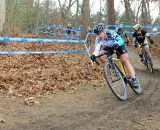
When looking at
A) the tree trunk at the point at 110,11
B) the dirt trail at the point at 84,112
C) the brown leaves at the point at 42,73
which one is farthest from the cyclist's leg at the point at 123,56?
the tree trunk at the point at 110,11

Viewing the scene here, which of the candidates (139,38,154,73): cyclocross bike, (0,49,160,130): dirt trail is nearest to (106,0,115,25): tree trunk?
(139,38,154,73): cyclocross bike

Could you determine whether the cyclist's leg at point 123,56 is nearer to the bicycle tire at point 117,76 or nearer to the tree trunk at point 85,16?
the bicycle tire at point 117,76

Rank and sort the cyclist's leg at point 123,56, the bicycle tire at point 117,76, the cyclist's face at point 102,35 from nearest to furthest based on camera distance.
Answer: the bicycle tire at point 117,76 → the cyclist's face at point 102,35 → the cyclist's leg at point 123,56

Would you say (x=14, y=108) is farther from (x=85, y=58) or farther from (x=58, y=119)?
(x=85, y=58)

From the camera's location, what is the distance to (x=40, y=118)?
22.9 ft

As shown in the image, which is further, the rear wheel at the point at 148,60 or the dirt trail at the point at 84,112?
the rear wheel at the point at 148,60

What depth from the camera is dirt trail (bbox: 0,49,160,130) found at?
6.40 meters

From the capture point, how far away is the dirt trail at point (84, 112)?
6398 mm

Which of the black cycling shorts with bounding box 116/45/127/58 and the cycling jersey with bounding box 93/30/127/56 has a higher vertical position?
the cycling jersey with bounding box 93/30/127/56

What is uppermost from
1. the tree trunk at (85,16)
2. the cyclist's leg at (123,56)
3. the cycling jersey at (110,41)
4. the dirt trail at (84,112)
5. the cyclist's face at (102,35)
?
the tree trunk at (85,16)

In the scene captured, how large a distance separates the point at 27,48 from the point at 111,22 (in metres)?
9.75

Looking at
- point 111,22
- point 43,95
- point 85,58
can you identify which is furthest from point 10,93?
point 111,22

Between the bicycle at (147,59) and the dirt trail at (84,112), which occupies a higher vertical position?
the bicycle at (147,59)

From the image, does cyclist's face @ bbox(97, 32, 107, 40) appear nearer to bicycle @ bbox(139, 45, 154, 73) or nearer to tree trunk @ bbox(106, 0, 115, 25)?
bicycle @ bbox(139, 45, 154, 73)
